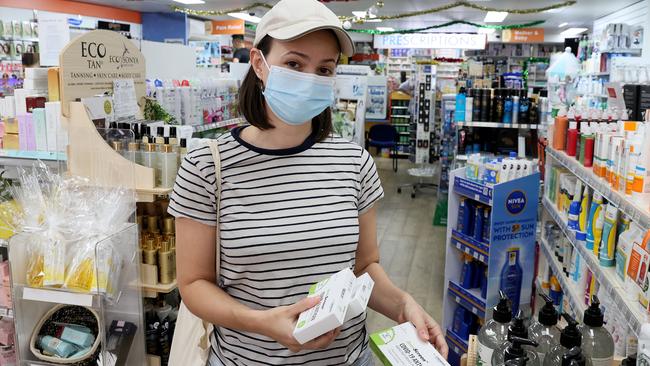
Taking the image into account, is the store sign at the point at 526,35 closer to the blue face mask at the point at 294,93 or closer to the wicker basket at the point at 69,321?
the wicker basket at the point at 69,321

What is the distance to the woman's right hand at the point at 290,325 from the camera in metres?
1.24

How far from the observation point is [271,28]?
4.75ft

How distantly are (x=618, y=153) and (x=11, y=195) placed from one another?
298 cm

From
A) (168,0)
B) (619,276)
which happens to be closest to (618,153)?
(619,276)

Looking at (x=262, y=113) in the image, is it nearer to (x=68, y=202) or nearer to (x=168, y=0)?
(x=68, y=202)

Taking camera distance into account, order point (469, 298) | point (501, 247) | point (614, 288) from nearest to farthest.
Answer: point (614, 288) → point (501, 247) → point (469, 298)

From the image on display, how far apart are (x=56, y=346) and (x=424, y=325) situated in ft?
6.74

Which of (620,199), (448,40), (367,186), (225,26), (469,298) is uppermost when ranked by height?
(225,26)

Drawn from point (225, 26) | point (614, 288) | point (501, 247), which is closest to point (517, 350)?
point (614, 288)

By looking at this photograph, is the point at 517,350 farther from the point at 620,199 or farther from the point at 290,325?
the point at 620,199

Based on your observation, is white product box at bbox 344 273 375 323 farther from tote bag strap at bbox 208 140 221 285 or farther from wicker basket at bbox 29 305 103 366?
wicker basket at bbox 29 305 103 366

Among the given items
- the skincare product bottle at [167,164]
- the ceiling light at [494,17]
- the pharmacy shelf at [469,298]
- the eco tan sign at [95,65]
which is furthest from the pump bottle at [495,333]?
the ceiling light at [494,17]

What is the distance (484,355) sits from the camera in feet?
4.91

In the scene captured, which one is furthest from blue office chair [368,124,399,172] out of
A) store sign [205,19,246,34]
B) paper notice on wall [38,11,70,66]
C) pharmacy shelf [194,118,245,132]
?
paper notice on wall [38,11,70,66]
